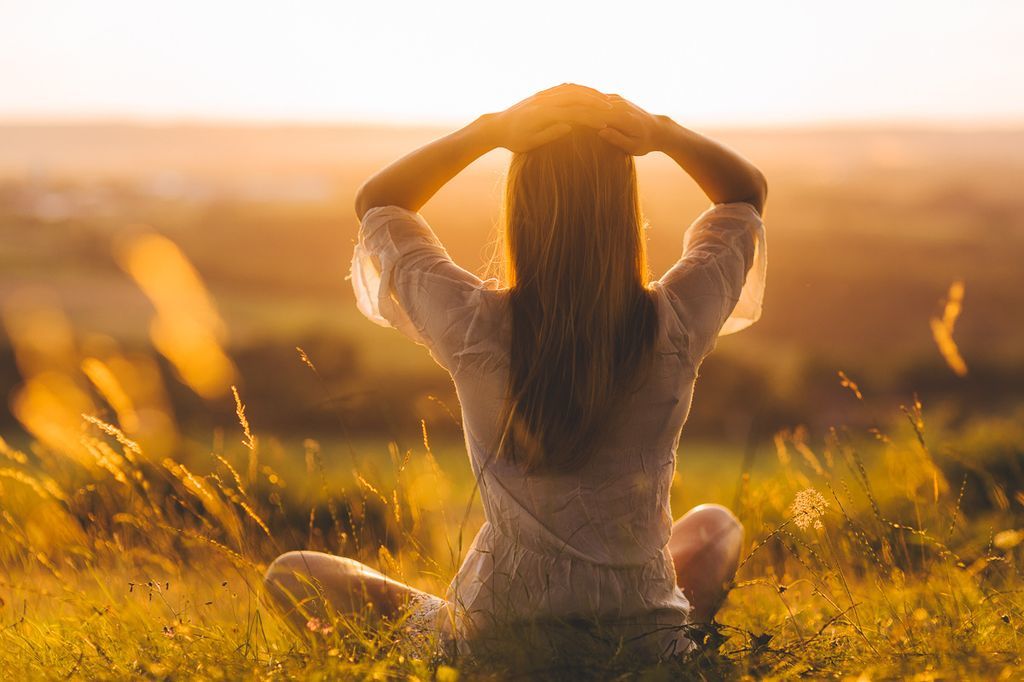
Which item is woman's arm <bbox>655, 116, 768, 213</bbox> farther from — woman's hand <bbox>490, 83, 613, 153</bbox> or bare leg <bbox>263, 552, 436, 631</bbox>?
bare leg <bbox>263, 552, 436, 631</bbox>

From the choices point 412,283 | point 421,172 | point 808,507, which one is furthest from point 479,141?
point 808,507

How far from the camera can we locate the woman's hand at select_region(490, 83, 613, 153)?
2.07m

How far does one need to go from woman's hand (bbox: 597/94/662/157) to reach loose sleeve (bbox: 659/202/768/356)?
28 centimetres

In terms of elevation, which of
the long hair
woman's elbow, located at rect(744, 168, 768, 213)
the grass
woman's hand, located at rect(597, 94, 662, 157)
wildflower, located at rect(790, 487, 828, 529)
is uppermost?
woman's hand, located at rect(597, 94, 662, 157)

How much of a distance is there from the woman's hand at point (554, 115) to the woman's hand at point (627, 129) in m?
0.02

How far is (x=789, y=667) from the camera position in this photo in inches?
84.3

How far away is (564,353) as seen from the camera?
6.65 feet

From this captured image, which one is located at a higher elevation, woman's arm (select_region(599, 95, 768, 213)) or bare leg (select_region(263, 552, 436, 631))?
woman's arm (select_region(599, 95, 768, 213))

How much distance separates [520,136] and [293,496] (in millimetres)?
6144

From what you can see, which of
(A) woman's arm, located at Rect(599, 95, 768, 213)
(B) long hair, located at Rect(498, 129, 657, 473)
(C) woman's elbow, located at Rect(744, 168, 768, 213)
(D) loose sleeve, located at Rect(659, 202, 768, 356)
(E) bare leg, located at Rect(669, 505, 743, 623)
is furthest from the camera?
(E) bare leg, located at Rect(669, 505, 743, 623)

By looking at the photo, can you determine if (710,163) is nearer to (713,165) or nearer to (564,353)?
(713,165)

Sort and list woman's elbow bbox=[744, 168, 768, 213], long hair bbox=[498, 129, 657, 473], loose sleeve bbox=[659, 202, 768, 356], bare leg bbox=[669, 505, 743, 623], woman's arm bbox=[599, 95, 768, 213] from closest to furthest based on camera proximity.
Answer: long hair bbox=[498, 129, 657, 473] < loose sleeve bbox=[659, 202, 768, 356] < woman's arm bbox=[599, 95, 768, 213] < woman's elbow bbox=[744, 168, 768, 213] < bare leg bbox=[669, 505, 743, 623]

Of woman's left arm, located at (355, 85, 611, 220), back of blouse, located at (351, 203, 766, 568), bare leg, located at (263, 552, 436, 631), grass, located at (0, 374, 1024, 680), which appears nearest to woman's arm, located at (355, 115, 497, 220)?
woman's left arm, located at (355, 85, 611, 220)

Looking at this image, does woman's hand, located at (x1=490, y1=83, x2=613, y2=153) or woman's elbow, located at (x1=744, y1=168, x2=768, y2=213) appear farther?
woman's elbow, located at (x1=744, y1=168, x2=768, y2=213)
